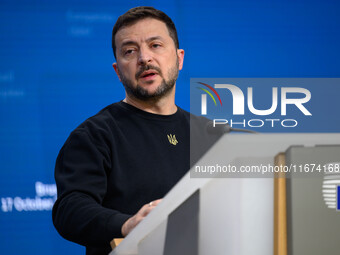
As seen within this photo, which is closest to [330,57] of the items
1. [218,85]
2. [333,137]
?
[218,85]

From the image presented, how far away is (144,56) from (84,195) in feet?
1.77

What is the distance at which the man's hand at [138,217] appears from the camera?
2.16ft

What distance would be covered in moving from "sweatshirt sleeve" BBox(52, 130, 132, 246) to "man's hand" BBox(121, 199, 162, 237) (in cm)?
5

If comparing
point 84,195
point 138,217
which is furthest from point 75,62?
point 138,217

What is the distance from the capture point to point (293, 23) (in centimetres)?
260

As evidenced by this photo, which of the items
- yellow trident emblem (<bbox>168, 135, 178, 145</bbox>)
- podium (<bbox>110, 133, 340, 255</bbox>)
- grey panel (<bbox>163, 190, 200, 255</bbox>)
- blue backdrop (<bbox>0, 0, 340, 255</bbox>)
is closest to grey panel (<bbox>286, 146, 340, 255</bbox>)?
podium (<bbox>110, 133, 340, 255</bbox>)

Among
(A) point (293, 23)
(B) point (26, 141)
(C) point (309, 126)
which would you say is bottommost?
(B) point (26, 141)

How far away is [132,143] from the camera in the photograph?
52.7 inches

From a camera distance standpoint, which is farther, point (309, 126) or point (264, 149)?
point (309, 126)

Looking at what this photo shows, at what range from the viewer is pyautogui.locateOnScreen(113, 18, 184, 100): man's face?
4.67 ft

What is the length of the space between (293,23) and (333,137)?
217 cm

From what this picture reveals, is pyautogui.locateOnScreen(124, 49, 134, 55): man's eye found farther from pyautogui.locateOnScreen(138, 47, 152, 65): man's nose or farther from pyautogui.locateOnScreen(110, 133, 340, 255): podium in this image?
pyautogui.locateOnScreen(110, 133, 340, 255): podium

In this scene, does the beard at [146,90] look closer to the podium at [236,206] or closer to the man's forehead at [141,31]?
the man's forehead at [141,31]

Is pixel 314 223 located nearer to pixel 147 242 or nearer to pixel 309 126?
pixel 147 242
